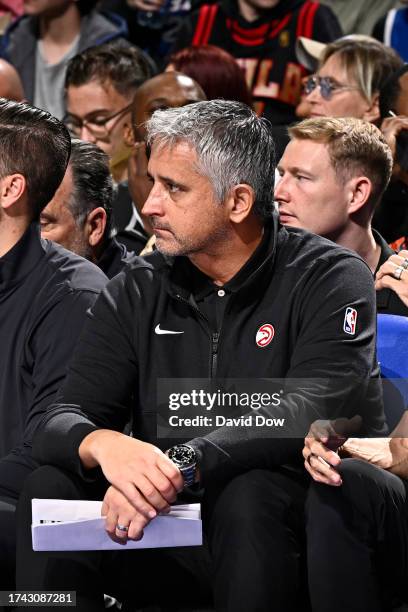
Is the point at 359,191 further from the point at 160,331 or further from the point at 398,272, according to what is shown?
the point at 160,331

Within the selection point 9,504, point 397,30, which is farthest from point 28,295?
point 397,30

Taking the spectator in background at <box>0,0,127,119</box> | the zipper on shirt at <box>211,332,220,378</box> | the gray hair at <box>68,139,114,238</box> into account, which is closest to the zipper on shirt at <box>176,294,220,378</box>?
the zipper on shirt at <box>211,332,220,378</box>

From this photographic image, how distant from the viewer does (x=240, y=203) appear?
2887 mm

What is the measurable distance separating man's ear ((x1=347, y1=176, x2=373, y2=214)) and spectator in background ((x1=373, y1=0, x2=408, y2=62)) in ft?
6.52

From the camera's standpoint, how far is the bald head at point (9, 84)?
201 inches

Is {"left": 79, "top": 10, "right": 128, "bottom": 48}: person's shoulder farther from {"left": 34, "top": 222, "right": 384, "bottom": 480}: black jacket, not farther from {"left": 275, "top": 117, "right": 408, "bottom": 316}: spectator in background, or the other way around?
{"left": 34, "top": 222, "right": 384, "bottom": 480}: black jacket

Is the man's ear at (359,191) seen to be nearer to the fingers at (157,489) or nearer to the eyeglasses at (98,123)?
the fingers at (157,489)

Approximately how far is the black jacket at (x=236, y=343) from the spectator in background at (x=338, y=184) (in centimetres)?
82

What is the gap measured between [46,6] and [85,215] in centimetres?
267

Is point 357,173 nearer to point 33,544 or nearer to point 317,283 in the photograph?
point 317,283

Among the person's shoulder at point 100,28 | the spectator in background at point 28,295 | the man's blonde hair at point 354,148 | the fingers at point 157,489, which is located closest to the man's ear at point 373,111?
the man's blonde hair at point 354,148

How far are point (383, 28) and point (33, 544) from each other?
13.0 ft

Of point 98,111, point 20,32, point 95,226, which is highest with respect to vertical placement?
point 20,32

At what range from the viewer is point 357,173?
373 centimetres
